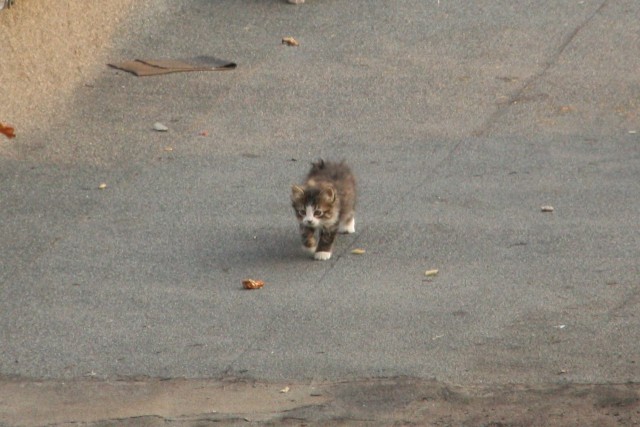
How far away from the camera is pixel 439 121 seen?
42.9 feet

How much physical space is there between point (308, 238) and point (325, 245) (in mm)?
149

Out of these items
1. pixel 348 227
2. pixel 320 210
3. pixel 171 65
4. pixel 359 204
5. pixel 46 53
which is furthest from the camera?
pixel 171 65

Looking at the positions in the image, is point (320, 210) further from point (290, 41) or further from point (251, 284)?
point (290, 41)

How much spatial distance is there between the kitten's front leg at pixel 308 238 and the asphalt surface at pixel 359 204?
0.40ft

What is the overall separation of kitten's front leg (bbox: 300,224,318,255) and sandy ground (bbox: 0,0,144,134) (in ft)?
13.7

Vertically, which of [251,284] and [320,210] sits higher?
[320,210]

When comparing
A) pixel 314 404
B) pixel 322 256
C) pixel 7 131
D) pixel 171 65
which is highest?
pixel 314 404

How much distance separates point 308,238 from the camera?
9.89 m

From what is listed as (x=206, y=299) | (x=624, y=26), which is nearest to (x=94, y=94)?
(x=206, y=299)

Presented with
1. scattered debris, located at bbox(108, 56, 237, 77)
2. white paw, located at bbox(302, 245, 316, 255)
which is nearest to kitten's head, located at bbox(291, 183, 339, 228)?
white paw, located at bbox(302, 245, 316, 255)

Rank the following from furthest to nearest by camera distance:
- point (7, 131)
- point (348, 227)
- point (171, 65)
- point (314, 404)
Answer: point (171, 65) < point (7, 131) < point (348, 227) < point (314, 404)

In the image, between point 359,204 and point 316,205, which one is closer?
point 316,205

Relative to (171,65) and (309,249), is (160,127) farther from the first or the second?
(309,249)

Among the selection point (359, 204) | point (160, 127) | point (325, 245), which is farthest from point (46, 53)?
point (325, 245)
